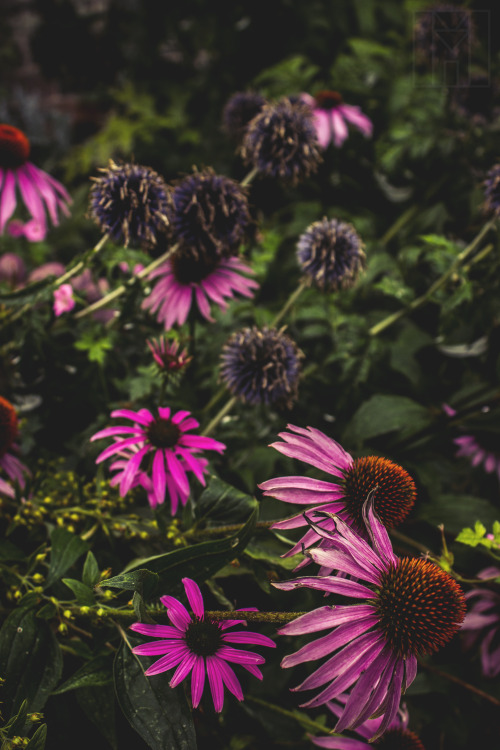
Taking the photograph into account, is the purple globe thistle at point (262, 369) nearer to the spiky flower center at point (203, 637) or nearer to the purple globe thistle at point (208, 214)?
the purple globe thistle at point (208, 214)

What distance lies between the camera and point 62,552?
0.58 meters

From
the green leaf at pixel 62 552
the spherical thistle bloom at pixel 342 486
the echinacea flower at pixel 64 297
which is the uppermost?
the echinacea flower at pixel 64 297

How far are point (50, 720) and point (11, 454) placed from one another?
35 centimetres

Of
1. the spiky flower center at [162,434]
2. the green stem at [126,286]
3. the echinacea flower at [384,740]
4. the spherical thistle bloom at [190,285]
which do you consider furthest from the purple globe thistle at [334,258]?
the echinacea flower at [384,740]

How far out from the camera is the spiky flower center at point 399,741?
62cm

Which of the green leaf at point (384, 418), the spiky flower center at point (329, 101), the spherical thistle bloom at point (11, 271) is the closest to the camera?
the green leaf at point (384, 418)

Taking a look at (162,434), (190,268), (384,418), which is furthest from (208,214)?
(384,418)

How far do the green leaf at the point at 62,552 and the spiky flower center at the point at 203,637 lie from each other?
0.52ft

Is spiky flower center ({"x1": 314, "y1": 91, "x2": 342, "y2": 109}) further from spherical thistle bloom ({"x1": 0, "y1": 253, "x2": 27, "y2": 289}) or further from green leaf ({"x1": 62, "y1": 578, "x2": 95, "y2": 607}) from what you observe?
green leaf ({"x1": 62, "y1": 578, "x2": 95, "y2": 607})

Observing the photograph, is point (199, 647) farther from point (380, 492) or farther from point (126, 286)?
point (126, 286)

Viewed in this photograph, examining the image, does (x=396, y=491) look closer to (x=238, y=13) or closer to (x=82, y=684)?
(x=82, y=684)

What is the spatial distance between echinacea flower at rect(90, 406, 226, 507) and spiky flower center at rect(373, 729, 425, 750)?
36cm

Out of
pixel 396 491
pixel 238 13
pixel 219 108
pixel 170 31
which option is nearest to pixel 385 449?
pixel 396 491

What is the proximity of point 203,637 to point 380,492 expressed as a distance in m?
0.20
